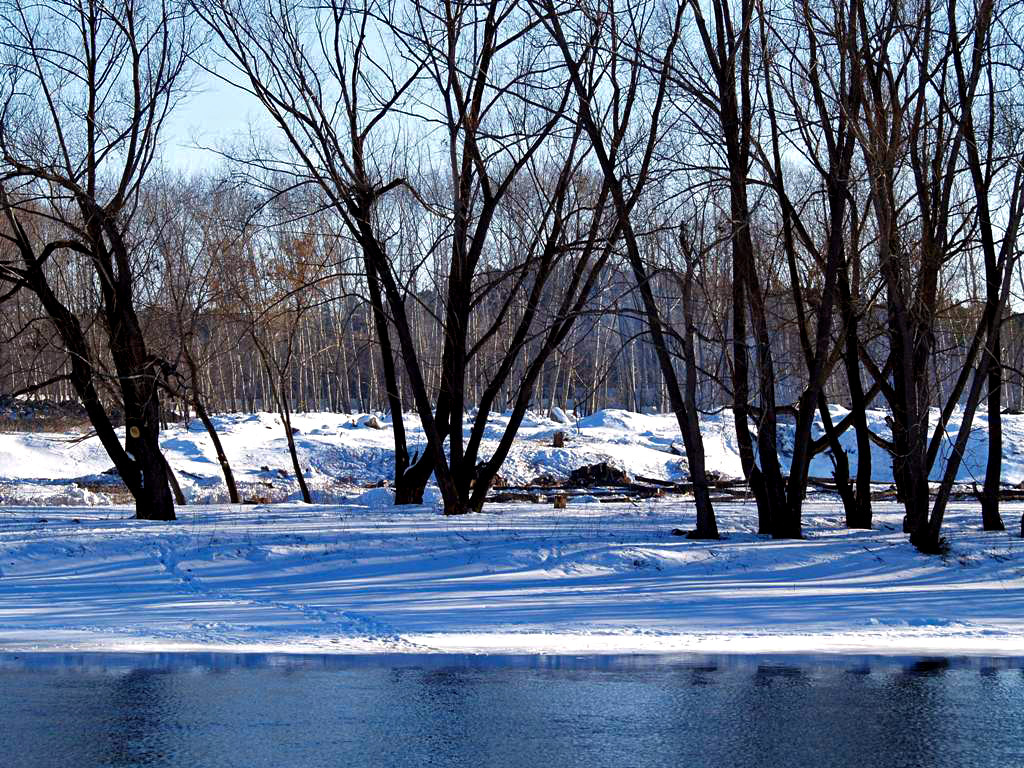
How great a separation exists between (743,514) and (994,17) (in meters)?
8.51

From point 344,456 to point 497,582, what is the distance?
27.8m

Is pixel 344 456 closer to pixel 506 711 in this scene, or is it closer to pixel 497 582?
pixel 497 582

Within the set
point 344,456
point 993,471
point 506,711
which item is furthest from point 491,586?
point 344,456

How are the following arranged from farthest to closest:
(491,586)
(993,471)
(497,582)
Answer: (993,471), (497,582), (491,586)

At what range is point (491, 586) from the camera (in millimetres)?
12422

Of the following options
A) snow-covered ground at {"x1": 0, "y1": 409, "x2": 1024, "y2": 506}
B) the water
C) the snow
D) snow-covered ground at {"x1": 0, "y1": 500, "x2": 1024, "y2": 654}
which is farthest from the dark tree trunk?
snow-covered ground at {"x1": 0, "y1": 409, "x2": 1024, "y2": 506}

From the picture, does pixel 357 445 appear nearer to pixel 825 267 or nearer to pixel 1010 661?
pixel 825 267

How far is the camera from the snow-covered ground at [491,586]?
9.15 meters

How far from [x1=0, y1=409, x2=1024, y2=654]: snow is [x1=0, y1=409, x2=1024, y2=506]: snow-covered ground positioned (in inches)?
544

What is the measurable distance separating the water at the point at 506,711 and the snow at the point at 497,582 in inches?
31.0

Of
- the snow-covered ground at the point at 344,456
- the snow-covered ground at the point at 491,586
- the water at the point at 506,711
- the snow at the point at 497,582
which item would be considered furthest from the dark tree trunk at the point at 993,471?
the snow-covered ground at the point at 344,456

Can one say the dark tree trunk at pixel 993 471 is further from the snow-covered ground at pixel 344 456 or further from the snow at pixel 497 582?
the snow-covered ground at pixel 344 456

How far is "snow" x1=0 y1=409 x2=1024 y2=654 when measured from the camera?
918cm

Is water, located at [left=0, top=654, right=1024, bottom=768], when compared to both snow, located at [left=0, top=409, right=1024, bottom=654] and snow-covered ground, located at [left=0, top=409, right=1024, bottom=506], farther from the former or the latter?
snow-covered ground, located at [left=0, top=409, right=1024, bottom=506]
